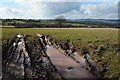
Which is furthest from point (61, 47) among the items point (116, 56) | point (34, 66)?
point (34, 66)

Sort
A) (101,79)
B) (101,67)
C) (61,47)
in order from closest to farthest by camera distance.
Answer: (101,79)
(101,67)
(61,47)

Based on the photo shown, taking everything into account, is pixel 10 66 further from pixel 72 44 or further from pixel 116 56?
pixel 72 44

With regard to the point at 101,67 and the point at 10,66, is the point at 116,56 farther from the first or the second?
the point at 10,66

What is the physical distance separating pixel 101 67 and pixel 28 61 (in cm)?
669

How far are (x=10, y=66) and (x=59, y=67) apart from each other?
4559 millimetres

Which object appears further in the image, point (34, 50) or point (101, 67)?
point (34, 50)

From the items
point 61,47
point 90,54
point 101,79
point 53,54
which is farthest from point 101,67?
point 61,47

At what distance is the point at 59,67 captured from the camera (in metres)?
24.7

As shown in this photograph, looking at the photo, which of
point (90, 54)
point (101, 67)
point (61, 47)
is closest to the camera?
point (101, 67)

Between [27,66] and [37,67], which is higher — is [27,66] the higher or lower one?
the higher one

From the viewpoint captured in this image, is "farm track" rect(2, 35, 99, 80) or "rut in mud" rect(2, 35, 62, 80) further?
"farm track" rect(2, 35, 99, 80)

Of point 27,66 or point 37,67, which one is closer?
point 27,66

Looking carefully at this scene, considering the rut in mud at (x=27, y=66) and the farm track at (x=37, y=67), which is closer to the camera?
the rut in mud at (x=27, y=66)

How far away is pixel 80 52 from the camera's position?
31625 millimetres
